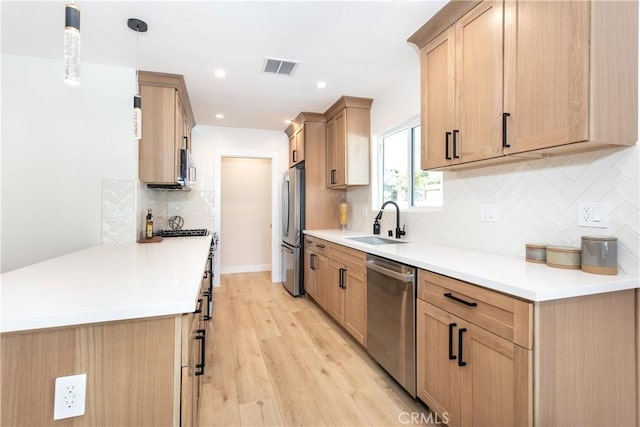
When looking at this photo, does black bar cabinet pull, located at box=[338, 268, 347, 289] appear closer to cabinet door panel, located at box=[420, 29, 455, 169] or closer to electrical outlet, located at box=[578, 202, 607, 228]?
cabinet door panel, located at box=[420, 29, 455, 169]

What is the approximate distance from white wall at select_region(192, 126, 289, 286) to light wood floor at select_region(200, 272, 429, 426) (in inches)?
66.3

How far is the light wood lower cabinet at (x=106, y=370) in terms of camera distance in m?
0.86

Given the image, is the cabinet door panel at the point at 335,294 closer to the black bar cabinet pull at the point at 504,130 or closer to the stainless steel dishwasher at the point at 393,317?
the stainless steel dishwasher at the point at 393,317

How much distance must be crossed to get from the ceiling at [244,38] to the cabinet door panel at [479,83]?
31 centimetres

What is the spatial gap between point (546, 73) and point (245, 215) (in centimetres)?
510

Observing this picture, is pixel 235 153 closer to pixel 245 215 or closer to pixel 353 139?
pixel 245 215

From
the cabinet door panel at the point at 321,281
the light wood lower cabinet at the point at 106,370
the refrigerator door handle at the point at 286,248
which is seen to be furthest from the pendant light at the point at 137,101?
the refrigerator door handle at the point at 286,248

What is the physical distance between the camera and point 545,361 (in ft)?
3.84

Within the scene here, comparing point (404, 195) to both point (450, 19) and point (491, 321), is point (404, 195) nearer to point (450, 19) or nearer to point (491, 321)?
point (450, 19)

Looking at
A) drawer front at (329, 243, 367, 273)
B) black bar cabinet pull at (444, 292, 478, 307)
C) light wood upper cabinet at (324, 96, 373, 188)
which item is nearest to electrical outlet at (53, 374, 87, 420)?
black bar cabinet pull at (444, 292, 478, 307)

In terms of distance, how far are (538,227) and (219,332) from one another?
110 inches

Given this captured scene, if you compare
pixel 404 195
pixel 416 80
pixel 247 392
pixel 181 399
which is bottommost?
pixel 247 392

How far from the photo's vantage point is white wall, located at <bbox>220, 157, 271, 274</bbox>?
5.72 metres

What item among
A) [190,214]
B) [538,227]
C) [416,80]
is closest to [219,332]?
[190,214]
